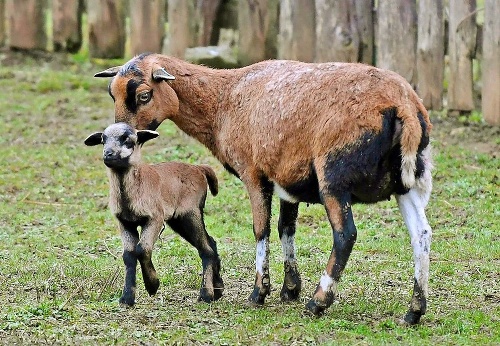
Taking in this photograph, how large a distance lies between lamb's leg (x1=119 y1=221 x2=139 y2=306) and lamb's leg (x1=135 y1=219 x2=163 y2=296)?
0.28ft

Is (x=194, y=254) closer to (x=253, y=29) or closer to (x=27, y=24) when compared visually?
(x=253, y=29)

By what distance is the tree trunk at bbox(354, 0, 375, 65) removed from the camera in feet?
44.8

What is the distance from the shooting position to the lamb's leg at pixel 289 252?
27.6ft

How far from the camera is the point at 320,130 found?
7.61 meters

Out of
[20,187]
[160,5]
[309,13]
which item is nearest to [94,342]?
[20,187]

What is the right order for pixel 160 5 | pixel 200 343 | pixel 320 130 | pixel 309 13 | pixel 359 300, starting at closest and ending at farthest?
pixel 200 343 → pixel 320 130 → pixel 359 300 → pixel 309 13 → pixel 160 5

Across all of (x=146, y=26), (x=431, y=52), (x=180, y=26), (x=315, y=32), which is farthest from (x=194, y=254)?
(x=146, y=26)

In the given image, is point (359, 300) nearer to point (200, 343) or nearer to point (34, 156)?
point (200, 343)

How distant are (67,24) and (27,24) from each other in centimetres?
61

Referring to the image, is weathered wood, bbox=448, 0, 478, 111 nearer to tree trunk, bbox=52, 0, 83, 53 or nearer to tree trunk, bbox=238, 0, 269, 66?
tree trunk, bbox=238, 0, 269, 66

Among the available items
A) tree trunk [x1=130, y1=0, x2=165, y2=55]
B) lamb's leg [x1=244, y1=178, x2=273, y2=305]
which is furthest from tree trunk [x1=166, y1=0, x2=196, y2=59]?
lamb's leg [x1=244, y1=178, x2=273, y2=305]

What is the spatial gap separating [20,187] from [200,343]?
5.85m

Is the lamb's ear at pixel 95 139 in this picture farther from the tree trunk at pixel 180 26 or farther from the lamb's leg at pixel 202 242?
the tree trunk at pixel 180 26

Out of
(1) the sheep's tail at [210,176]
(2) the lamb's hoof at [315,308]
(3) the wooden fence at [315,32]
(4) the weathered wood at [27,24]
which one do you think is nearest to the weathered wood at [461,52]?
(3) the wooden fence at [315,32]
